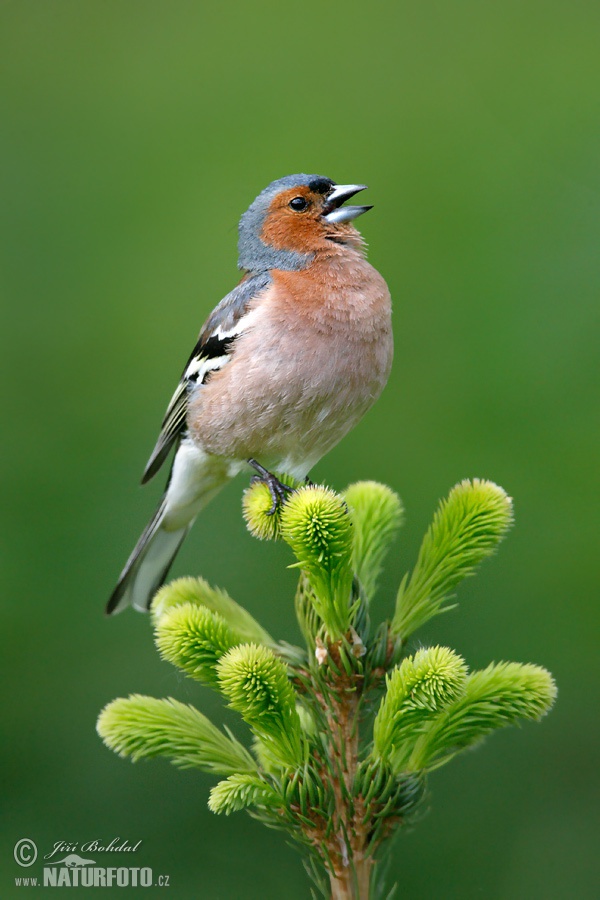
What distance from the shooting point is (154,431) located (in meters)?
3.06

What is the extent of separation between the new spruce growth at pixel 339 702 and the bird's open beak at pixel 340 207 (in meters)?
1.15

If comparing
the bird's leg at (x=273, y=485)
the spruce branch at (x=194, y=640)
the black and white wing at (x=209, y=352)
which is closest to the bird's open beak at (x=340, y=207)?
the black and white wing at (x=209, y=352)

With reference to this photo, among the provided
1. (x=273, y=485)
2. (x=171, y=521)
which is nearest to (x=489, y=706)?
(x=273, y=485)

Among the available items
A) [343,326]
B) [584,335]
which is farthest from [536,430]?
[343,326]

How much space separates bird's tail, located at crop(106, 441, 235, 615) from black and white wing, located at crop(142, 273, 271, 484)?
62 millimetres

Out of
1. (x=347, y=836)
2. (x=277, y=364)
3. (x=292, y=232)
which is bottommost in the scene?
(x=347, y=836)

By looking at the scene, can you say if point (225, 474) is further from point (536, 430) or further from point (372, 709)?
point (372, 709)

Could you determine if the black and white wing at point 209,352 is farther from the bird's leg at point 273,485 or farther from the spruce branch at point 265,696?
the spruce branch at point 265,696

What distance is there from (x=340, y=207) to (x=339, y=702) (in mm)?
1503

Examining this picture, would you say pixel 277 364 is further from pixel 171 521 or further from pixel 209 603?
pixel 209 603

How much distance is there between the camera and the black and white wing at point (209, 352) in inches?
99.9

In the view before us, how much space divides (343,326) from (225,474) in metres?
0.63

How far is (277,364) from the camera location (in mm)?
2340

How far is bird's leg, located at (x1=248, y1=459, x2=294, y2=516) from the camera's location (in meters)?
1.97
